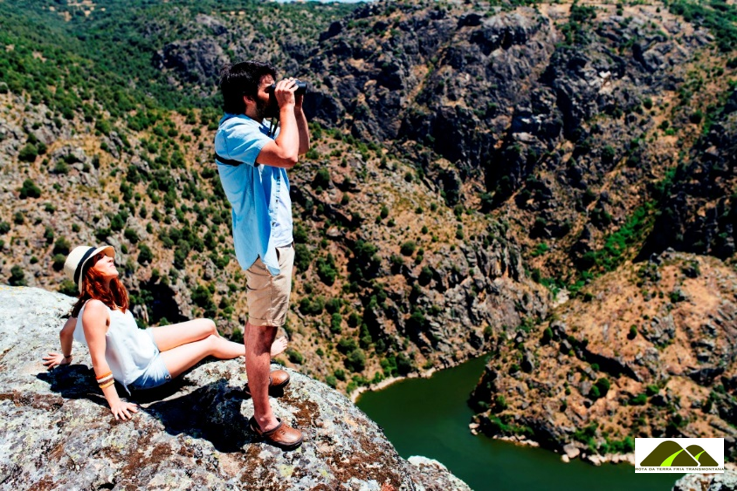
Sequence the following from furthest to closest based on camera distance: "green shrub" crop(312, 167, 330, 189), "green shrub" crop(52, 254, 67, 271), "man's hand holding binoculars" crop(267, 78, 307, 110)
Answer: "green shrub" crop(312, 167, 330, 189), "green shrub" crop(52, 254, 67, 271), "man's hand holding binoculars" crop(267, 78, 307, 110)

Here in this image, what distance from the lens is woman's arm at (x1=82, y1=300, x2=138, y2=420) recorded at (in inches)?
225

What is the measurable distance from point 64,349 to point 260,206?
10.7ft

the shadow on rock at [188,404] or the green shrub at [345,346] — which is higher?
the shadow on rock at [188,404]

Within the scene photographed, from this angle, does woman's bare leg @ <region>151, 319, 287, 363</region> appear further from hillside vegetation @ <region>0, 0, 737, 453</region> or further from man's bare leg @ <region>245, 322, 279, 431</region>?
hillside vegetation @ <region>0, 0, 737, 453</region>

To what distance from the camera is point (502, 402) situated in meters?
49.7

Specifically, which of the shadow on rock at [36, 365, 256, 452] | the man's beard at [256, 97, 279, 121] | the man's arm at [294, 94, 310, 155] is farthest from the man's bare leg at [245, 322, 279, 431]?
the man's beard at [256, 97, 279, 121]

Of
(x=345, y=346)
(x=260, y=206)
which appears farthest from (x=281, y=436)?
(x=345, y=346)

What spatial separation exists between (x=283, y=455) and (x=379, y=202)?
209ft

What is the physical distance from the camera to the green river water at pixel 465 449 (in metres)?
43.3

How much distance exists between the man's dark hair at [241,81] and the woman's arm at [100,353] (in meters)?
2.69

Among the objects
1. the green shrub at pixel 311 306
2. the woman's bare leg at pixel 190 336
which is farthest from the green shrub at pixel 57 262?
the woman's bare leg at pixel 190 336

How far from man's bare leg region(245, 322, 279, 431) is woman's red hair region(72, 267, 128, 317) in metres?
1.68

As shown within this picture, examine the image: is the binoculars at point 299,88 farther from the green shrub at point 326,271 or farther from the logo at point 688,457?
the green shrub at point 326,271

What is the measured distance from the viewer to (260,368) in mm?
5562
